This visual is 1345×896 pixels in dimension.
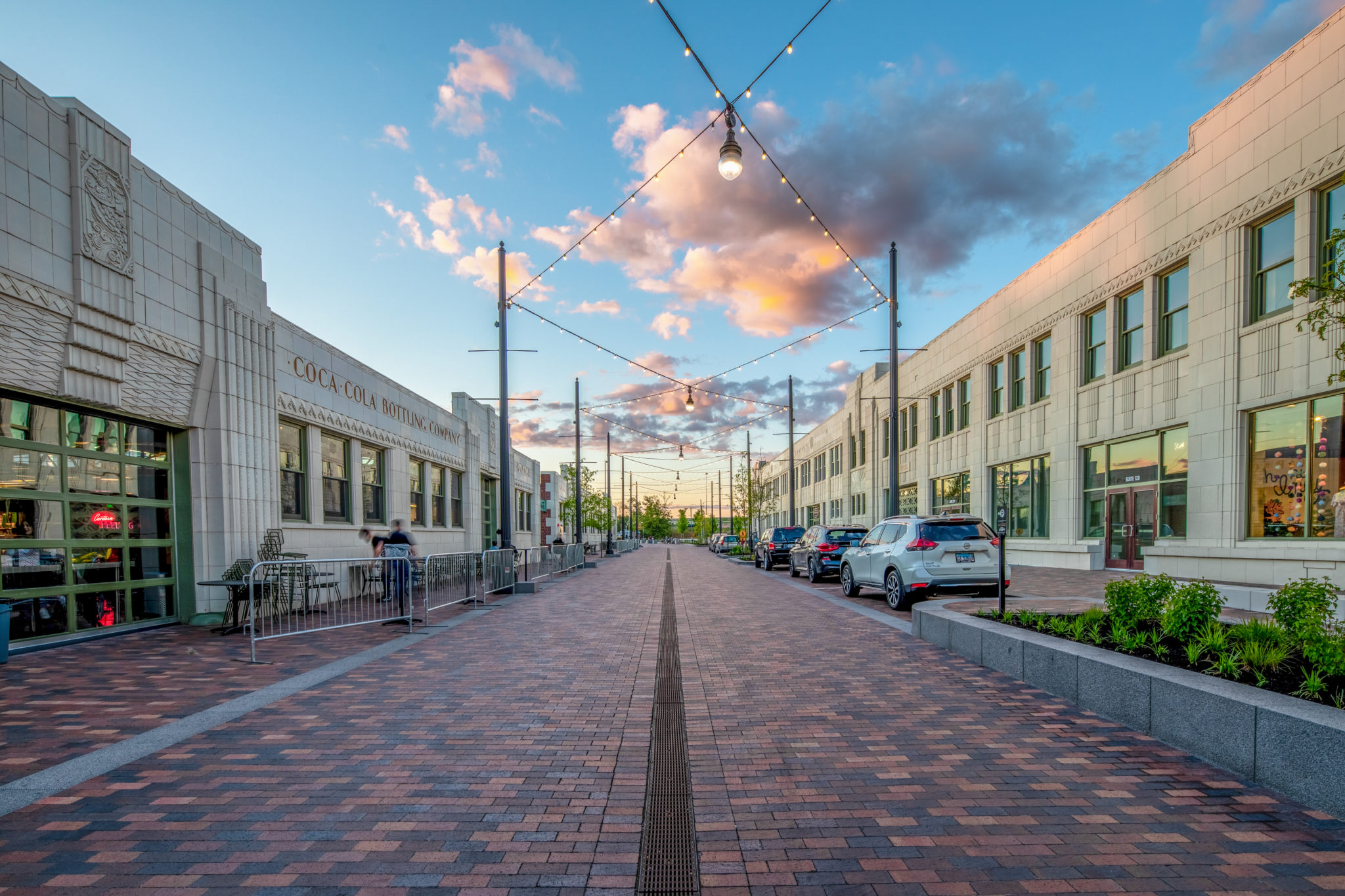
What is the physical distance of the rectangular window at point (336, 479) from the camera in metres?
14.6

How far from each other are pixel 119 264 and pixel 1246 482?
1802cm

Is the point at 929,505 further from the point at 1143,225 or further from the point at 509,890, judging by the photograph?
the point at 509,890

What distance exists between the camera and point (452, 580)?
13.4 metres

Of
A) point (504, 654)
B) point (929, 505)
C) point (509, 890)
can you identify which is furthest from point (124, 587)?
point (929, 505)

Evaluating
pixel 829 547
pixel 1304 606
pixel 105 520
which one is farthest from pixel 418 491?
pixel 1304 606

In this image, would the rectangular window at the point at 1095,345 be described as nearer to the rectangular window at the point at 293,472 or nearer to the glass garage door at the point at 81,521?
the rectangular window at the point at 293,472

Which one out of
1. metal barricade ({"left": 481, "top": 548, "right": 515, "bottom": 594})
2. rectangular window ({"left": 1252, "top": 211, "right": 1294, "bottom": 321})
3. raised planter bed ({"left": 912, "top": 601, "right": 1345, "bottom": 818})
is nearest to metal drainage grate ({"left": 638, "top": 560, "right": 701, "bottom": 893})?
raised planter bed ({"left": 912, "top": 601, "right": 1345, "bottom": 818})

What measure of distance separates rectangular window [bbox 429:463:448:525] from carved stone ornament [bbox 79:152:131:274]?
1207cm

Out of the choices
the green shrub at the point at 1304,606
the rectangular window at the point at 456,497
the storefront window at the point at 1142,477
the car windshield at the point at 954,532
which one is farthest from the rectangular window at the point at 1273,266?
the rectangular window at the point at 456,497

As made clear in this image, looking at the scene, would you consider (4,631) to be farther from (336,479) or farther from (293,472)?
(336,479)

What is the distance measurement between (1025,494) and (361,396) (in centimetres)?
1885

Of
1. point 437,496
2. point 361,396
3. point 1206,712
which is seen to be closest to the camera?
point 1206,712

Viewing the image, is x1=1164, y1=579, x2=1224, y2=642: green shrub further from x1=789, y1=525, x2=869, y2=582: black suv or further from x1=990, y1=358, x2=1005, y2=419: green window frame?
x1=990, y1=358, x2=1005, y2=419: green window frame

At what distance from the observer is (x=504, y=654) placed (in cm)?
830
